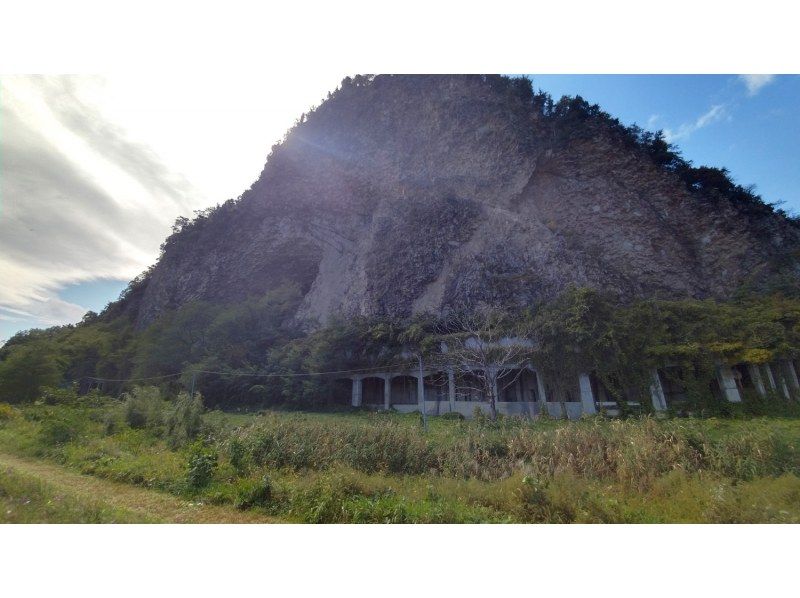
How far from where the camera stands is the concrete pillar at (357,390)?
21.2 m

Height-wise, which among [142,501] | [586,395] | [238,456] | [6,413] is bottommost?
[142,501]

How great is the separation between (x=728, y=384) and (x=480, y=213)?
1496 cm

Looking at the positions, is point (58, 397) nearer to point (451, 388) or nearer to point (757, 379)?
point (451, 388)

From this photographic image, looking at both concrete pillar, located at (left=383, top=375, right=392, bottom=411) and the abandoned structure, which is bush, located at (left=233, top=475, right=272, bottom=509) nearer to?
the abandoned structure

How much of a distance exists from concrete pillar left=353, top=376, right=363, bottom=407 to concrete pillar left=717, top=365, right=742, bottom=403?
1710 cm

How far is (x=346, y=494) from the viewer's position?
19.5ft

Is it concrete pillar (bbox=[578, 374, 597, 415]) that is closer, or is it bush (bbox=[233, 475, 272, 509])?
bush (bbox=[233, 475, 272, 509])

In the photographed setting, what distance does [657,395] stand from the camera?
1536 cm

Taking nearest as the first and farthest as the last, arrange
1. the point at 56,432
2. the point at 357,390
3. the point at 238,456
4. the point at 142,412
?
the point at 238,456, the point at 56,432, the point at 142,412, the point at 357,390

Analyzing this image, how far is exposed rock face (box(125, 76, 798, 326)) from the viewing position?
816 inches

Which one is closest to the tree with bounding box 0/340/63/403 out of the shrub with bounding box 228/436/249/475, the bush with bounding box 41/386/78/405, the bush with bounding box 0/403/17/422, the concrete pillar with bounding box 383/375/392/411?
the bush with bounding box 41/386/78/405

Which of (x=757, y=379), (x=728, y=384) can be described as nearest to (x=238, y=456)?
(x=728, y=384)

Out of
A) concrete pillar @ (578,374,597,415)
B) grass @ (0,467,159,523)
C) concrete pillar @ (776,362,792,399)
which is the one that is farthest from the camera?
concrete pillar @ (578,374,597,415)

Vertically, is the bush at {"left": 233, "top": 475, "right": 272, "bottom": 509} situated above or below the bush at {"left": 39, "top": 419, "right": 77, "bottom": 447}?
below
